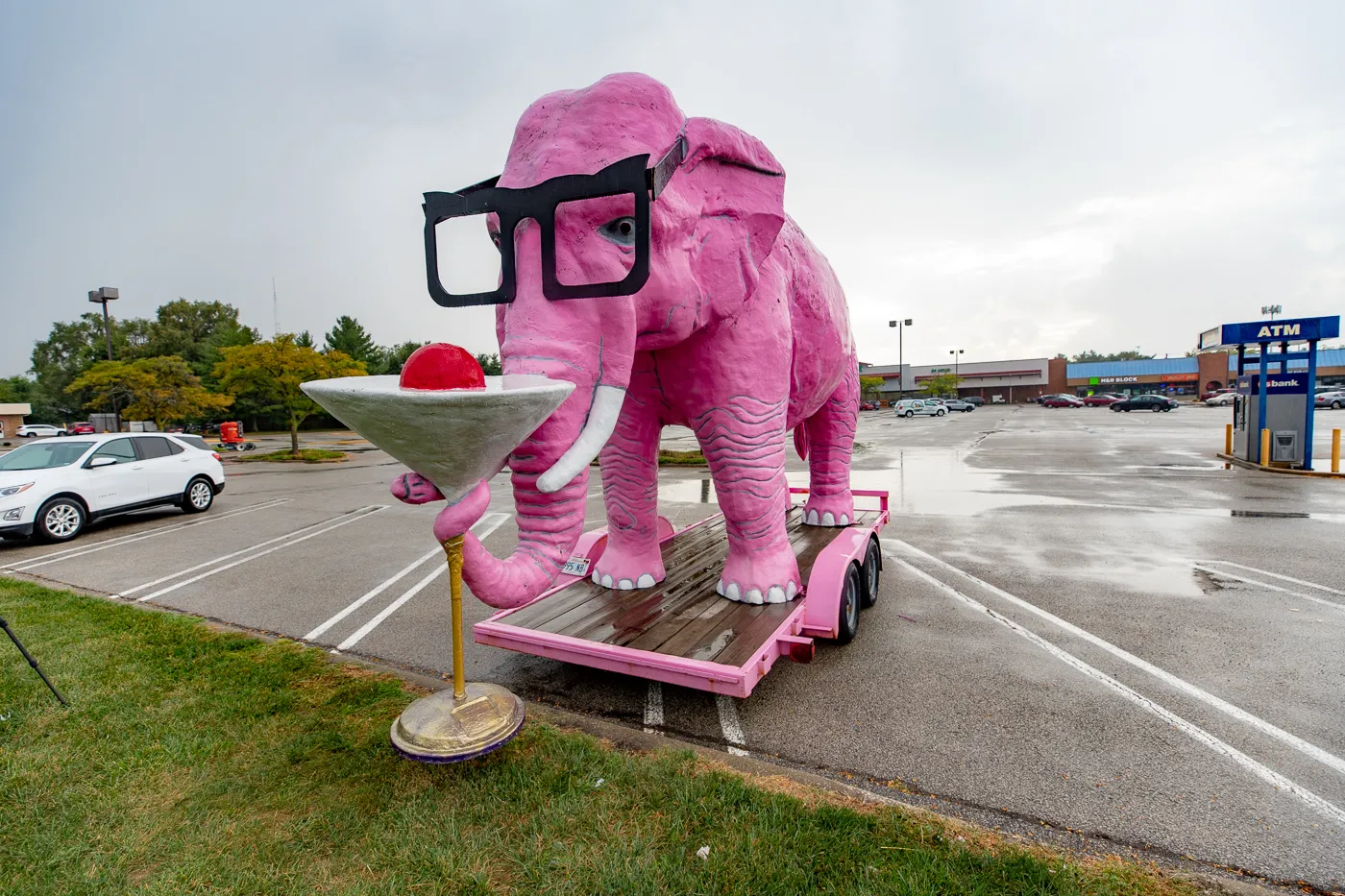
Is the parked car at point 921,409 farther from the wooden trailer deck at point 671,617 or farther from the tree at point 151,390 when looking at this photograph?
the wooden trailer deck at point 671,617

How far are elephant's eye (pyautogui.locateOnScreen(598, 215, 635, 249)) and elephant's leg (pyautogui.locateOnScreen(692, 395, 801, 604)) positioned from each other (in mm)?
1250

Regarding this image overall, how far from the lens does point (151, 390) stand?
2211cm

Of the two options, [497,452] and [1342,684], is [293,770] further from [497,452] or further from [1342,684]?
[1342,684]

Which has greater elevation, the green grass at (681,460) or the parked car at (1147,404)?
the parked car at (1147,404)

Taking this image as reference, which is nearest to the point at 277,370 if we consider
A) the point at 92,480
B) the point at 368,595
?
the point at 92,480

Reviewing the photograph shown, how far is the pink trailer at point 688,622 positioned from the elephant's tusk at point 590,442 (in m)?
0.68

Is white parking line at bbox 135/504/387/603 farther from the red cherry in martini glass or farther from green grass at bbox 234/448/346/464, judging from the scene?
green grass at bbox 234/448/346/464

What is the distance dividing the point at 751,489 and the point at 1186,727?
2.40m

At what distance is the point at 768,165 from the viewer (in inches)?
131

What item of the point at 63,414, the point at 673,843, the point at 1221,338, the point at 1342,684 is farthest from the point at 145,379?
the point at 63,414

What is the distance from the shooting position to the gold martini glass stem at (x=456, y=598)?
2.06 m

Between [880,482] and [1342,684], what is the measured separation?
8.64 meters

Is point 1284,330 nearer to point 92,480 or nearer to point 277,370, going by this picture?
point 92,480

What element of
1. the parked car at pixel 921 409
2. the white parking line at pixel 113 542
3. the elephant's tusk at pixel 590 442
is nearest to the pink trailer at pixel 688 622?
the elephant's tusk at pixel 590 442
